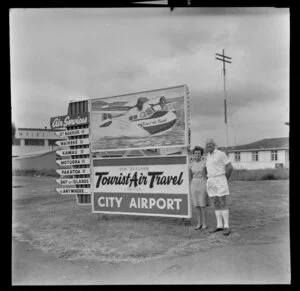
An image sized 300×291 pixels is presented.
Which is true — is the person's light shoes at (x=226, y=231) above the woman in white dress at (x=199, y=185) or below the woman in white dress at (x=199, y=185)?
below

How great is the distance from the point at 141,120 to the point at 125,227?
4.78 feet

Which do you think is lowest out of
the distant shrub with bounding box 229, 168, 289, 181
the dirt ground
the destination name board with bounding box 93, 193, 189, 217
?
the dirt ground

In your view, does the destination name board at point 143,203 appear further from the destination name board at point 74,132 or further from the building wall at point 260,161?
the destination name board at point 74,132

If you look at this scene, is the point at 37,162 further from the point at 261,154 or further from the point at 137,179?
the point at 261,154

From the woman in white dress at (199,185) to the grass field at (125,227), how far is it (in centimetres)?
18

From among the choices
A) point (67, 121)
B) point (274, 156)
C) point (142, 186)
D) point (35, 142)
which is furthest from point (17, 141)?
point (274, 156)

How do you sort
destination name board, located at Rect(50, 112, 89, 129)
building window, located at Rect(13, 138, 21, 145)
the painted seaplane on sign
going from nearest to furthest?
building window, located at Rect(13, 138, 21, 145) < the painted seaplane on sign < destination name board, located at Rect(50, 112, 89, 129)

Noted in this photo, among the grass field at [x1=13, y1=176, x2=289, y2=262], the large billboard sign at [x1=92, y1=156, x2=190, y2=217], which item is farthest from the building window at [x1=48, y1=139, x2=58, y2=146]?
the large billboard sign at [x1=92, y1=156, x2=190, y2=217]

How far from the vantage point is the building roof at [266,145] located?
560 centimetres

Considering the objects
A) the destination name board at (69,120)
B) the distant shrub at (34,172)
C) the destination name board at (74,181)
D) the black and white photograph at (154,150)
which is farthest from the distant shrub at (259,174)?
the distant shrub at (34,172)

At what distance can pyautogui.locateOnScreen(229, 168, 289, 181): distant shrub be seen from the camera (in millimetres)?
5728

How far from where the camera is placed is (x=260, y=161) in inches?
231

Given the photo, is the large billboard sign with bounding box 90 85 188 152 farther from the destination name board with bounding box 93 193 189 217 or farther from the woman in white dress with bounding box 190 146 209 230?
the destination name board with bounding box 93 193 189 217

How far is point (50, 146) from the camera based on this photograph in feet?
20.7
